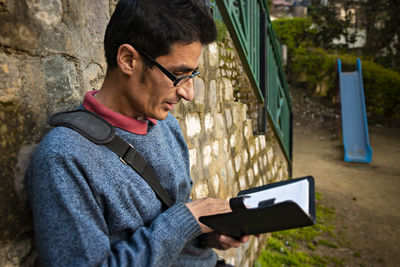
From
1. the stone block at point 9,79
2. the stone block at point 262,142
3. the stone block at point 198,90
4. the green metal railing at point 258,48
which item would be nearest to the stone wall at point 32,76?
the stone block at point 9,79

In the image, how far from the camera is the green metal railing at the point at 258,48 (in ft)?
9.33

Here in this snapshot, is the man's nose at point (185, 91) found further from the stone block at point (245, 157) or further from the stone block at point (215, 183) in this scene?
the stone block at point (245, 157)

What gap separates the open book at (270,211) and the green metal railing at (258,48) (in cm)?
196

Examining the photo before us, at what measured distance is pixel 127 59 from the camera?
1015 mm

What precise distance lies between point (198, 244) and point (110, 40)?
0.87m

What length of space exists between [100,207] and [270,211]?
1.61ft

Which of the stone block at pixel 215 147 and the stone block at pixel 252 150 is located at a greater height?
the stone block at pixel 215 147

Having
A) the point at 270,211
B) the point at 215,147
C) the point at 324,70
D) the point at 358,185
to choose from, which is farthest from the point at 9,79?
the point at 324,70

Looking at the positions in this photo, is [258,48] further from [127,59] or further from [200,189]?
[127,59]

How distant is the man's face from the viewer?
1.02 metres

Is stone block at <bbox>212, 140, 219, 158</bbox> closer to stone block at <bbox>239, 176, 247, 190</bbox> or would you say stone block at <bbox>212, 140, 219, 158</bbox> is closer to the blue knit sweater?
stone block at <bbox>239, 176, 247, 190</bbox>

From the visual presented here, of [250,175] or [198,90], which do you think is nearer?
[198,90]

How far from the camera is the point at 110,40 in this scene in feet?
3.35

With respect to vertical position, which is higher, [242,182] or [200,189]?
[200,189]
